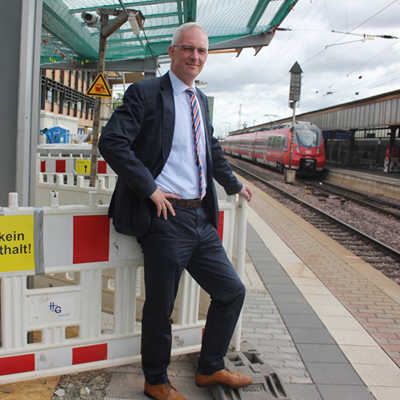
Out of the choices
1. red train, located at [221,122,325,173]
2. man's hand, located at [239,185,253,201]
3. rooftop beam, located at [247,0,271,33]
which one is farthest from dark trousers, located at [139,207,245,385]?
red train, located at [221,122,325,173]

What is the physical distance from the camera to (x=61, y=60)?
1251 centimetres

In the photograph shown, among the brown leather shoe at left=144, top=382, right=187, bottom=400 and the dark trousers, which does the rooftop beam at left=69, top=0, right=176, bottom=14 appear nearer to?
the dark trousers

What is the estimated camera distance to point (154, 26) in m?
9.49

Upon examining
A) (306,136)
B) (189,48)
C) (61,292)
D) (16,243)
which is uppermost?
(306,136)

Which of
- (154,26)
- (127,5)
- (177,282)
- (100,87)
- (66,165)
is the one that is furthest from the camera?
(154,26)

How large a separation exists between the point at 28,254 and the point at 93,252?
0.36 metres

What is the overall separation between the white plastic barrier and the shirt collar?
80cm

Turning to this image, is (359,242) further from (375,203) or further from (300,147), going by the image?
(300,147)

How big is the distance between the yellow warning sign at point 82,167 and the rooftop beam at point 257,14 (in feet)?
15.0

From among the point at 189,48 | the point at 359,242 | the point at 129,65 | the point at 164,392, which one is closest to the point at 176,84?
the point at 189,48

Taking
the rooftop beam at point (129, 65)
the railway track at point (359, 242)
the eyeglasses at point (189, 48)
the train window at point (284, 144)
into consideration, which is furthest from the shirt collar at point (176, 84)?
the train window at point (284, 144)

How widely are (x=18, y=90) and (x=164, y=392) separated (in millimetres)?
1965

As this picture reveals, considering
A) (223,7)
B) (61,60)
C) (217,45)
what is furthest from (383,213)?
(61,60)

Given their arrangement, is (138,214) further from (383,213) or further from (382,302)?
(383,213)
